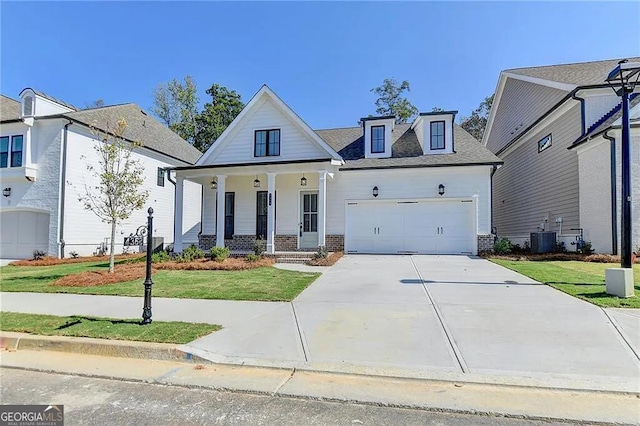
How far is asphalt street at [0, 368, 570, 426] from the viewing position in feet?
10.1

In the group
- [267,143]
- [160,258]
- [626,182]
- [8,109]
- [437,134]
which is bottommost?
[160,258]

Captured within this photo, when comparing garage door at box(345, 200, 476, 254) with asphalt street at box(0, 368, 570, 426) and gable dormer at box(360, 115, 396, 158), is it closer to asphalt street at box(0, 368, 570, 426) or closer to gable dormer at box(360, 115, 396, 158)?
gable dormer at box(360, 115, 396, 158)

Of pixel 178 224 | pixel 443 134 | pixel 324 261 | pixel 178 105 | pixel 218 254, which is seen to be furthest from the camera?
pixel 178 105

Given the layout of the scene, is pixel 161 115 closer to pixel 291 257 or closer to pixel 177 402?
pixel 291 257

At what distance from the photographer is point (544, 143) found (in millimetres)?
16547

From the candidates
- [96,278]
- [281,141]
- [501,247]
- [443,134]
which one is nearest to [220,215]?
[281,141]

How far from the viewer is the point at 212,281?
938cm

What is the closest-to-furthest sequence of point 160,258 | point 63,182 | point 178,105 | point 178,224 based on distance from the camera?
point 160,258 < point 178,224 < point 63,182 < point 178,105

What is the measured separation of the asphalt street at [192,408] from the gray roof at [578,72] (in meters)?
16.1

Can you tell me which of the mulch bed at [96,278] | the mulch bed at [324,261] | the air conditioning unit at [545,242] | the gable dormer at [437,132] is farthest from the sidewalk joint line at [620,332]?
the gable dormer at [437,132]

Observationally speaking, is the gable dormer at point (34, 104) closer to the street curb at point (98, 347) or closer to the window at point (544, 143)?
the street curb at point (98, 347)

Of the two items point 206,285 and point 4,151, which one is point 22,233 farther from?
point 206,285

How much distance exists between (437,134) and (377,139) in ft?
8.59

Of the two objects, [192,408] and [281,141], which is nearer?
[192,408]
